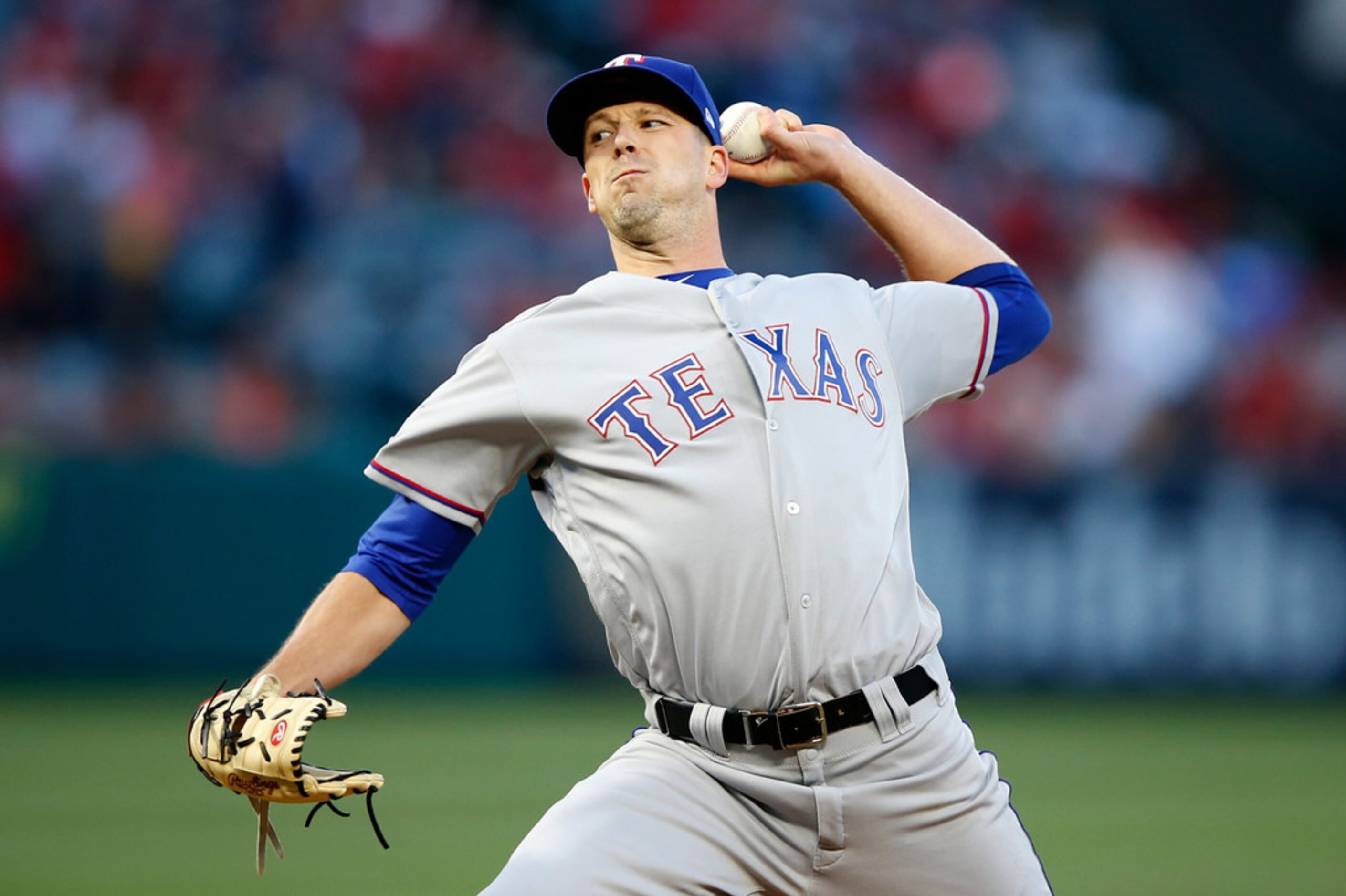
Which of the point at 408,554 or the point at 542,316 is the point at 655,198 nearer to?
the point at 542,316

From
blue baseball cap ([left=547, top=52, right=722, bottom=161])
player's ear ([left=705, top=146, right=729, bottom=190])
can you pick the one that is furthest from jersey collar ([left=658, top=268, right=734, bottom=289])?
blue baseball cap ([left=547, top=52, right=722, bottom=161])

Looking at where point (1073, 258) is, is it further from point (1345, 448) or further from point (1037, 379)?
point (1345, 448)

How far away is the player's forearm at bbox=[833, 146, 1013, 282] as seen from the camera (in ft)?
12.2

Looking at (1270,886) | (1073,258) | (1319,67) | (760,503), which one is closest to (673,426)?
(760,503)

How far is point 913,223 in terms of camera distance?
12.2ft

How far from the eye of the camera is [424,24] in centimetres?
1220

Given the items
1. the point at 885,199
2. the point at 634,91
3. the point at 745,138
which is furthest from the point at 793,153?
the point at 634,91

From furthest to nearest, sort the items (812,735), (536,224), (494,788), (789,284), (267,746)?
(536,224), (494,788), (789,284), (812,735), (267,746)

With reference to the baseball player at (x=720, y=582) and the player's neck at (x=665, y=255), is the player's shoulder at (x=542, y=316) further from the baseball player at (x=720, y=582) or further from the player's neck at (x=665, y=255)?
the player's neck at (x=665, y=255)

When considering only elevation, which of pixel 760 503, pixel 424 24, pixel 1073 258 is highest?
pixel 424 24

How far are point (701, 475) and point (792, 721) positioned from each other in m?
0.48

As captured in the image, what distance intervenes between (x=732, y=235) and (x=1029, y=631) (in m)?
3.87

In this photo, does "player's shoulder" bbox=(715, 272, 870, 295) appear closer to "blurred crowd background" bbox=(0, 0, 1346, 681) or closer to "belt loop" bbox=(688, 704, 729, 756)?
"belt loop" bbox=(688, 704, 729, 756)

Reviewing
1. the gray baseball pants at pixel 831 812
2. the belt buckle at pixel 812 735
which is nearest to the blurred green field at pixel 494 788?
the gray baseball pants at pixel 831 812
